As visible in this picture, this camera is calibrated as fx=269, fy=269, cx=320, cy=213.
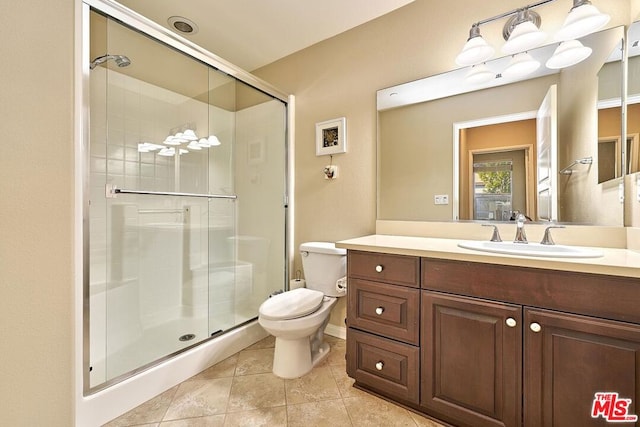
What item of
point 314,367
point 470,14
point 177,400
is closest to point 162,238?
point 177,400

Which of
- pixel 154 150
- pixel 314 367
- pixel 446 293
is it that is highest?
pixel 154 150

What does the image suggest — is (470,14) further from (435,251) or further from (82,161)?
(82,161)

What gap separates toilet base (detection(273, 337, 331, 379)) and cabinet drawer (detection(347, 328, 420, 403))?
318mm

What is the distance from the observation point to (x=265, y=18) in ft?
6.33

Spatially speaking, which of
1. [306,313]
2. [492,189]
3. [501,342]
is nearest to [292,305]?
[306,313]

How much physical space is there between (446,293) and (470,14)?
1.62 meters

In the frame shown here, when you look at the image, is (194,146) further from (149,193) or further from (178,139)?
(149,193)

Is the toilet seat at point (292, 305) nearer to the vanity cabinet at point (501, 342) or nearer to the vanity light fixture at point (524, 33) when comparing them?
the vanity cabinet at point (501, 342)

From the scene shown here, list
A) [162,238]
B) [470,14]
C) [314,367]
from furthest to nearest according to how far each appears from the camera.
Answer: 1. [162,238]
2. [314,367]
3. [470,14]

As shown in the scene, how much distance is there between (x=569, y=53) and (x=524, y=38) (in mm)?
219

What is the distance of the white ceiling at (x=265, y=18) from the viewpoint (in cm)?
179

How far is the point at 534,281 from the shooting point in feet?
A: 3.29

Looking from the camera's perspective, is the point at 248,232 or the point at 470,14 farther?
the point at 248,232

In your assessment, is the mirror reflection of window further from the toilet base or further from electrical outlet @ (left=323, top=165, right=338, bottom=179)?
the toilet base
